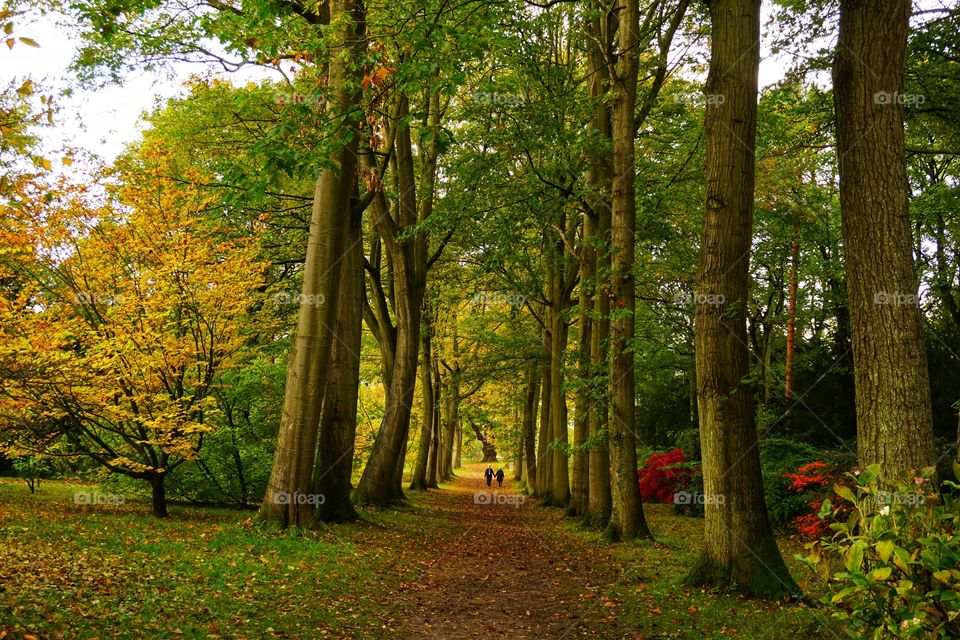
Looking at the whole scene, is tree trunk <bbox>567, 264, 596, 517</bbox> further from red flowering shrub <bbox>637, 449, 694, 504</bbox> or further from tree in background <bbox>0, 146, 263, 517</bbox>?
tree in background <bbox>0, 146, 263, 517</bbox>

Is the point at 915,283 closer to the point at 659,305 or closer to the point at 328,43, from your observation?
the point at 328,43

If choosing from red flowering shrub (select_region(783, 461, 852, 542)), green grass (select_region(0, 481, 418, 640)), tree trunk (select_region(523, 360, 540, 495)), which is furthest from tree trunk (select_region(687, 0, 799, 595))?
tree trunk (select_region(523, 360, 540, 495))

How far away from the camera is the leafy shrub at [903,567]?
282 centimetres

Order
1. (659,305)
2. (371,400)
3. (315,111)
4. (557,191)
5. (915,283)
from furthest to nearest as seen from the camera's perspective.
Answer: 1. (371,400)
2. (659,305)
3. (557,191)
4. (315,111)
5. (915,283)

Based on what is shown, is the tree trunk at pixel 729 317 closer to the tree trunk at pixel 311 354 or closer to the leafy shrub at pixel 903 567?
the leafy shrub at pixel 903 567

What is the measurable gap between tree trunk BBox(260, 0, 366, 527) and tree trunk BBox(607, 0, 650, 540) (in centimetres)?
482

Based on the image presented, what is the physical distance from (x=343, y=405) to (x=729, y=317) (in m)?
9.13

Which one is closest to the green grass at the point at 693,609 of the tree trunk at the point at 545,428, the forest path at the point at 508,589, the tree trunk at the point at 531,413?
the forest path at the point at 508,589

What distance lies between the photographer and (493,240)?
578 inches

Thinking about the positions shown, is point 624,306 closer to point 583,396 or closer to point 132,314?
point 583,396

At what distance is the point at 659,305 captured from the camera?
73.2ft

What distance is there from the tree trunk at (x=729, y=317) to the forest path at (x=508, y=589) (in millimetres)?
1580

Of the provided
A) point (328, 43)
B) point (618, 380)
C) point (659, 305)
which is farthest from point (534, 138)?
point (659, 305)

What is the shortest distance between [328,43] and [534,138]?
622 centimetres
